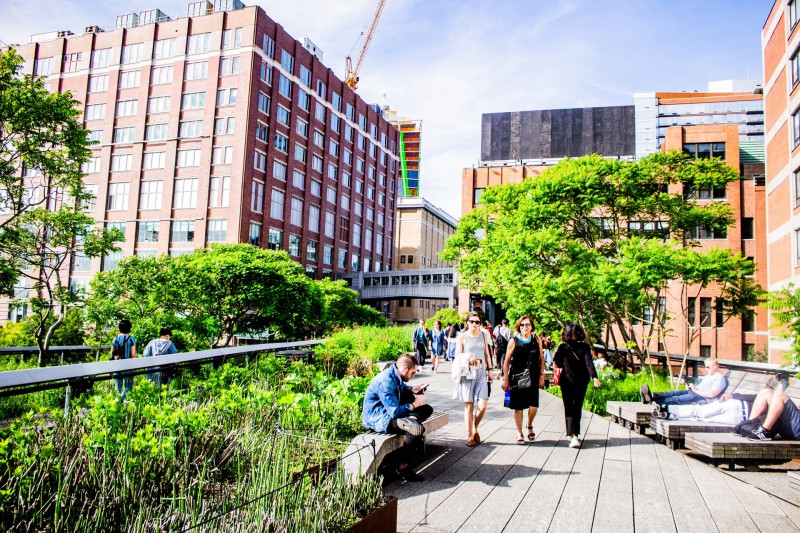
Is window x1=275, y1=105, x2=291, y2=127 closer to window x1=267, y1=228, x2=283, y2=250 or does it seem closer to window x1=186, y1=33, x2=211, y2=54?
window x1=186, y1=33, x2=211, y2=54

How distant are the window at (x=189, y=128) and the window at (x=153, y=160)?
9.05ft

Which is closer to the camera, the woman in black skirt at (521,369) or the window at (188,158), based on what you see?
the woman in black skirt at (521,369)

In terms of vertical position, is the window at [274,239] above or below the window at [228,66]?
below

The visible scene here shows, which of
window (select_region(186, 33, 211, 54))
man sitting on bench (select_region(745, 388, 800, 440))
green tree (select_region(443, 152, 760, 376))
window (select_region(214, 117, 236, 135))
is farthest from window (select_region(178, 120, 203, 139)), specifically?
man sitting on bench (select_region(745, 388, 800, 440))

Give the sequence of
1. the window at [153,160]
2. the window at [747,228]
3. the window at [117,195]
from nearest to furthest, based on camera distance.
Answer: the window at [747,228] < the window at [153,160] < the window at [117,195]

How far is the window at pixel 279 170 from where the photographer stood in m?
55.3

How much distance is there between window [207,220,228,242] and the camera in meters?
51.0

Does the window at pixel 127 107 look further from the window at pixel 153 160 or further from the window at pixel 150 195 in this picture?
the window at pixel 150 195

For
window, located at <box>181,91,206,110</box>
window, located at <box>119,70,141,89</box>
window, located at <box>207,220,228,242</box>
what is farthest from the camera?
window, located at <box>119,70,141,89</box>

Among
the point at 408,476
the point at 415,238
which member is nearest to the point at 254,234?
the point at 408,476

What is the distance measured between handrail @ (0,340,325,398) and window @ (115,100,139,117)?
54478 millimetres

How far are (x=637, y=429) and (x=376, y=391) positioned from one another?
17.4 ft

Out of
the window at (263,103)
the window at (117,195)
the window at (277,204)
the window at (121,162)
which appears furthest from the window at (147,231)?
the window at (263,103)

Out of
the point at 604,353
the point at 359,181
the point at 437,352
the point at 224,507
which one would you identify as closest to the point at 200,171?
the point at 359,181
